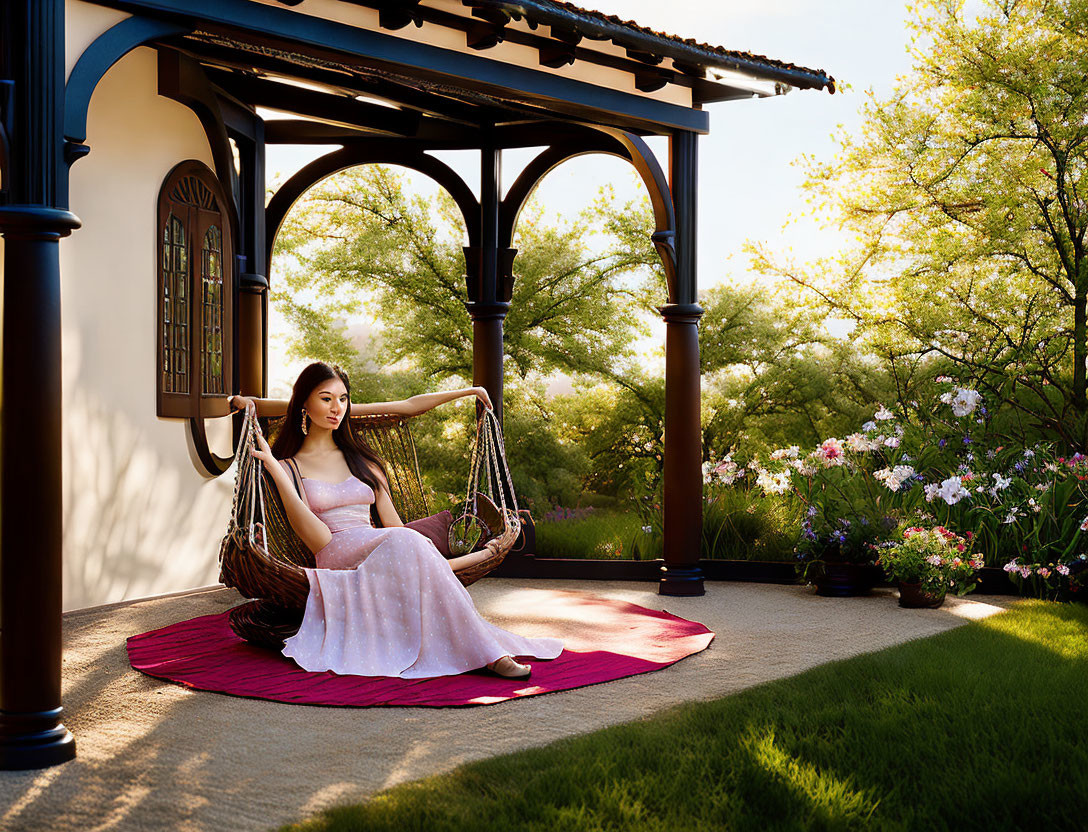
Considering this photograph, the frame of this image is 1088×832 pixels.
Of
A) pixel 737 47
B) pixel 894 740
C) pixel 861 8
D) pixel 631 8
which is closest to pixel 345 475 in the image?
pixel 894 740

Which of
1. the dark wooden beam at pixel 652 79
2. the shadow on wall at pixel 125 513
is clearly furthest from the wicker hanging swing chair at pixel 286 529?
the dark wooden beam at pixel 652 79

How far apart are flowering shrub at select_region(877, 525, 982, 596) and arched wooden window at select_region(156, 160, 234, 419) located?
4551mm

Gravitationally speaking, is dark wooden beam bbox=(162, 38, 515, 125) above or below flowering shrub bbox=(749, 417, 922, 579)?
above

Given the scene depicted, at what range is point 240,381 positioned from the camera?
748 centimetres

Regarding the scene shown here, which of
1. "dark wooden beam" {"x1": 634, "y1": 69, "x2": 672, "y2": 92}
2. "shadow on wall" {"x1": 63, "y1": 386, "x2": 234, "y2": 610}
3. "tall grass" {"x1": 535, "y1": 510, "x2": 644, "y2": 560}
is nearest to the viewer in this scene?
"shadow on wall" {"x1": 63, "y1": 386, "x2": 234, "y2": 610}

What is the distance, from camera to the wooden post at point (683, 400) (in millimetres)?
6984

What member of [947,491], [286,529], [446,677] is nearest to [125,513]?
[286,529]

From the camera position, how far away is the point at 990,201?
28.3 ft

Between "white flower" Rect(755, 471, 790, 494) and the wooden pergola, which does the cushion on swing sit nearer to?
the wooden pergola

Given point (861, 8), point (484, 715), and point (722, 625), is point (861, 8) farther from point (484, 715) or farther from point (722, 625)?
point (484, 715)

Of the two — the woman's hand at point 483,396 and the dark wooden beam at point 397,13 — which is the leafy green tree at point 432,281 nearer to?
the woman's hand at point 483,396

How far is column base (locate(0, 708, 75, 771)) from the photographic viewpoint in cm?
337

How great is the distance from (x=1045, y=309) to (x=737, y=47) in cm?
427

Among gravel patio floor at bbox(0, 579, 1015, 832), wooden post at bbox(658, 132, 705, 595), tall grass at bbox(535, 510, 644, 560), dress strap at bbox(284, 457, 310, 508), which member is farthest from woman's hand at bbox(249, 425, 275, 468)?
tall grass at bbox(535, 510, 644, 560)
